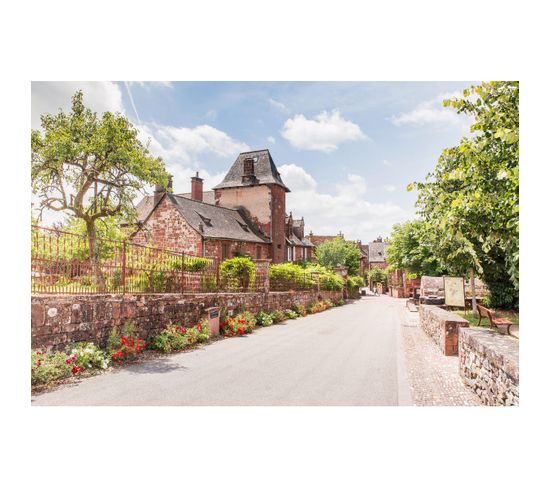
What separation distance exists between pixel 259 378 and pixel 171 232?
1984cm

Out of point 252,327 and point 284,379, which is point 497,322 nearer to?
point 284,379

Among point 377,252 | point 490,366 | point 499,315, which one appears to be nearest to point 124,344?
point 490,366

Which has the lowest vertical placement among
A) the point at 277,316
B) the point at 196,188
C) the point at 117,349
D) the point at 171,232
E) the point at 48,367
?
the point at 277,316

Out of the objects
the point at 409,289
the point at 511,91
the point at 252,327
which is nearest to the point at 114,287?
the point at 252,327

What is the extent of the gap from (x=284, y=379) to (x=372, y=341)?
513 cm

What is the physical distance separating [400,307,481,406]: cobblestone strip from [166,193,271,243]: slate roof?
1766 centimetres

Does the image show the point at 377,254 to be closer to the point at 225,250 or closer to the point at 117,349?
the point at 225,250

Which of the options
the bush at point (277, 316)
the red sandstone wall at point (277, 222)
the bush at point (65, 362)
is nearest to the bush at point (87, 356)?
the bush at point (65, 362)

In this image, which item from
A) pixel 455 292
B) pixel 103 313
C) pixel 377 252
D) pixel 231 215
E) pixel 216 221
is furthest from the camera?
pixel 377 252

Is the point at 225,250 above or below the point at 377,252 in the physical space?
above

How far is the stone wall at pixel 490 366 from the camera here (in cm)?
455

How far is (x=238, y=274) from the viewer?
560 inches

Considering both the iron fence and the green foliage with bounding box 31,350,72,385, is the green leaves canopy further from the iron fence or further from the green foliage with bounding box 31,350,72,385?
the green foliage with bounding box 31,350,72,385

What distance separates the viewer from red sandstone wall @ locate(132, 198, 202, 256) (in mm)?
24719
